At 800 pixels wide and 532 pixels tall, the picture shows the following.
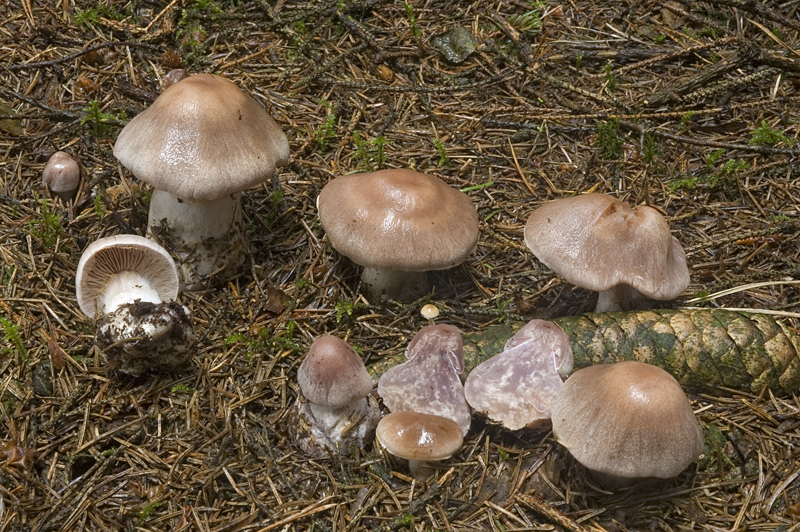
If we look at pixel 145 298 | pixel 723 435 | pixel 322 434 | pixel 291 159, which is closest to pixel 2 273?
pixel 145 298

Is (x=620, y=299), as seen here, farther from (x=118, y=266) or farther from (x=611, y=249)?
(x=118, y=266)

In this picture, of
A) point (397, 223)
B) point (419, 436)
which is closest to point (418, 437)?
point (419, 436)

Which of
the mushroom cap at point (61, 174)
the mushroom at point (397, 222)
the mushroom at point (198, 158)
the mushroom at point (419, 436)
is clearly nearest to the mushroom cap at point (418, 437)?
the mushroom at point (419, 436)

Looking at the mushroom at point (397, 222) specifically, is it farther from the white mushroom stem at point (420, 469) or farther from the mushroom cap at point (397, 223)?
the white mushroom stem at point (420, 469)

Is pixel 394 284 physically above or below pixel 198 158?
below

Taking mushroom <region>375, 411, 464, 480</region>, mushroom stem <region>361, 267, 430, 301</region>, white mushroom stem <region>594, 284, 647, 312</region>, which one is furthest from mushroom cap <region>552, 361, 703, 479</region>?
mushroom stem <region>361, 267, 430, 301</region>

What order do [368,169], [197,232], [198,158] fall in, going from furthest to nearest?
[368,169] → [197,232] → [198,158]

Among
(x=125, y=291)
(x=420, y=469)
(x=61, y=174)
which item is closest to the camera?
(x=420, y=469)
